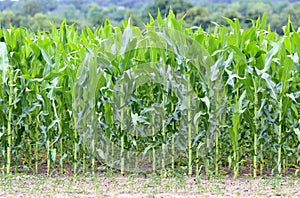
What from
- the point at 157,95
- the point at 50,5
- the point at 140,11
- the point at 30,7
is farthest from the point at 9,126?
the point at 50,5

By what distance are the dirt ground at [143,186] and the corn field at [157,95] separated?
0.69ft

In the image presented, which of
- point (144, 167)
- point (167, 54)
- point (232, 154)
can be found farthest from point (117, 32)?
point (232, 154)

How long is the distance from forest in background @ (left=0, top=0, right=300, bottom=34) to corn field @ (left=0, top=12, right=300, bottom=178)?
1519 centimetres

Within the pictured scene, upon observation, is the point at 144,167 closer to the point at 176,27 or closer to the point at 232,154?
the point at 232,154

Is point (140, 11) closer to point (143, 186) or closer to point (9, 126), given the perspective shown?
point (9, 126)

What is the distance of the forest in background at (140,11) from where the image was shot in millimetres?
30938

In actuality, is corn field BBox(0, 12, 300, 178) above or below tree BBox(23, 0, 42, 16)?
below

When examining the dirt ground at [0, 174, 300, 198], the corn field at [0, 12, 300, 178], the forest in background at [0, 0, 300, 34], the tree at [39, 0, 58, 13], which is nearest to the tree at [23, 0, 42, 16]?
the forest in background at [0, 0, 300, 34]

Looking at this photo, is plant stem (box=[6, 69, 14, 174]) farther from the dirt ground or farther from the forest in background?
the forest in background

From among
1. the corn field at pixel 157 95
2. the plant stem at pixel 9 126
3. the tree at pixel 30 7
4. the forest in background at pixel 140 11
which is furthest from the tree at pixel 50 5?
the plant stem at pixel 9 126

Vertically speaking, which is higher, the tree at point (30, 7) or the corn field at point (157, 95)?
the tree at point (30, 7)

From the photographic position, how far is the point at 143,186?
496 cm

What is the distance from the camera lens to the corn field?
5.20 meters

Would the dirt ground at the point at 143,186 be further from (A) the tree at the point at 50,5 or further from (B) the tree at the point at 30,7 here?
(A) the tree at the point at 50,5
